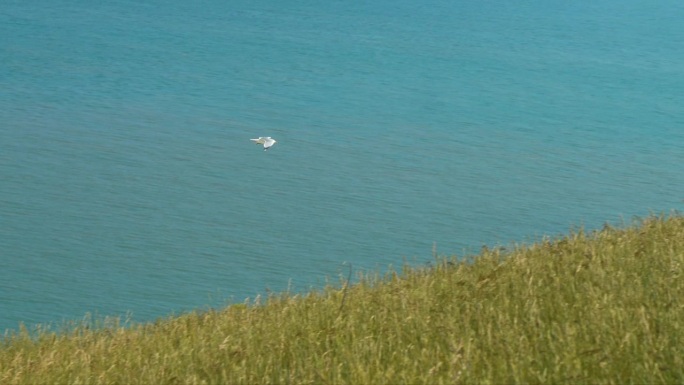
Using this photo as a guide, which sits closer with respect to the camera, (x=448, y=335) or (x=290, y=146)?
(x=448, y=335)

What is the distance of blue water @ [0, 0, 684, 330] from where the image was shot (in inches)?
537

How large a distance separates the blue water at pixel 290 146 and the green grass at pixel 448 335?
3.02 meters

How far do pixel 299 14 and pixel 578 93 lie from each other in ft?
45.4

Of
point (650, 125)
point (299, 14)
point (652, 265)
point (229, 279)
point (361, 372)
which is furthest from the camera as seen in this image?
point (299, 14)

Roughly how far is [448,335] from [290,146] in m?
15.1

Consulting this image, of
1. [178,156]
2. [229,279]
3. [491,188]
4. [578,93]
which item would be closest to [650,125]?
[578,93]

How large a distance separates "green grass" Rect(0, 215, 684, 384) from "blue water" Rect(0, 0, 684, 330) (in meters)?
3.02

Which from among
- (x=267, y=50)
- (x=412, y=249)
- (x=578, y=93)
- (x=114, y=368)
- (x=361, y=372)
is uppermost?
(x=578, y=93)

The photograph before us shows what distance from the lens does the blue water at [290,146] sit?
13.6m

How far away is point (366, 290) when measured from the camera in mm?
6648

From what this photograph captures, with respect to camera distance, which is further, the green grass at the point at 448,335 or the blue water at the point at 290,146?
the blue water at the point at 290,146

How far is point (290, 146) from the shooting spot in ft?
65.1

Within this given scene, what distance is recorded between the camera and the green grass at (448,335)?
4.30 meters

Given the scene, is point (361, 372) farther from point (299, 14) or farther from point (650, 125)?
point (299, 14)
